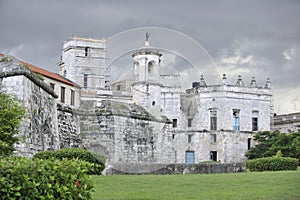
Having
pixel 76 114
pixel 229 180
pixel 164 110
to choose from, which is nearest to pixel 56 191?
pixel 229 180

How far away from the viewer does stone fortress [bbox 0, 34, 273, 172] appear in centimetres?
2818

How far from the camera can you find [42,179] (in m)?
11.0

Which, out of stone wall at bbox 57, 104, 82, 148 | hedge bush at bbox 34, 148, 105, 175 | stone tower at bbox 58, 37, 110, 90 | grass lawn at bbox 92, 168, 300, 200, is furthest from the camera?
stone tower at bbox 58, 37, 110, 90

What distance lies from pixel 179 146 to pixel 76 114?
124ft

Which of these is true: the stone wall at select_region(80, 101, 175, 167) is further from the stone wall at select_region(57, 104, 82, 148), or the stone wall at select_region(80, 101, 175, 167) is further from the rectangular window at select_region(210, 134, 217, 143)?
the rectangular window at select_region(210, 134, 217, 143)

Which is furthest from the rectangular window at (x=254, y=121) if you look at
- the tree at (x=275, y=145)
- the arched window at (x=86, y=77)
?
the arched window at (x=86, y=77)

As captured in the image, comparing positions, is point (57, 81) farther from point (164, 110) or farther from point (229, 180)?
point (164, 110)

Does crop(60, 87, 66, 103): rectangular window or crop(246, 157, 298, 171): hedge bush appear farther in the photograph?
crop(60, 87, 66, 103): rectangular window

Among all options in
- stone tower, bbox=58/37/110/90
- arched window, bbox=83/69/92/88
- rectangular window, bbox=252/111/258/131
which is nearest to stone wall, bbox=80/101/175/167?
arched window, bbox=83/69/92/88

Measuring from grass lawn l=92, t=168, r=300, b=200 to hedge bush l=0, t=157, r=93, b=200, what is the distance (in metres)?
3.33

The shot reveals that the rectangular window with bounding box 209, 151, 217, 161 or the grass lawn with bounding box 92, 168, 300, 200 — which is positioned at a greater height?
the rectangular window with bounding box 209, 151, 217, 161

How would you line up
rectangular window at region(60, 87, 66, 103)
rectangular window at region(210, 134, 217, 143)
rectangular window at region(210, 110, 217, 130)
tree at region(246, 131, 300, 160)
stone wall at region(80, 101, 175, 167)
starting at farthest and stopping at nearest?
rectangular window at region(210, 134, 217, 143), rectangular window at region(210, 110, 217, 130), tree at region(246, 131, 300, 160), rectangular window at region(60, 87, 66, 103), stone wall at region(80, 101, 175, 167)

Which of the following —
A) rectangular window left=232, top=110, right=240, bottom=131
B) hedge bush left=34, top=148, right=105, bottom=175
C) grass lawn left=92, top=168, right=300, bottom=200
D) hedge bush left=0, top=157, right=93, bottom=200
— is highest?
rectangular window left=232, top=110, right=240, bottom=131

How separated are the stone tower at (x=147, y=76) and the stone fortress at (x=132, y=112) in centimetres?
7
